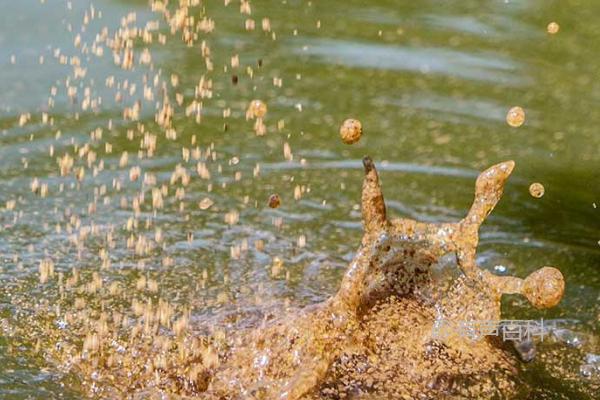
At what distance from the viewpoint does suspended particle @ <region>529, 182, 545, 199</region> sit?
4.16 m

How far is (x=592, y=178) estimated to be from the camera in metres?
4.41

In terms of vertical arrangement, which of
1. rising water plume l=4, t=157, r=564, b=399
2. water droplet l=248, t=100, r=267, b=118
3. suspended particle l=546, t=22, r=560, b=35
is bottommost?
rising water plume l=4, t=157, r=564, b=399

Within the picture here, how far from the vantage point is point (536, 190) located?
416 centimetres

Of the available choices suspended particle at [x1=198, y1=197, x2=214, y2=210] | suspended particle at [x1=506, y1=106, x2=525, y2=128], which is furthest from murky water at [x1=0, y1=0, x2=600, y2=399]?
suspended particle at [x1=506, y1=106, x2=525, y2=128]

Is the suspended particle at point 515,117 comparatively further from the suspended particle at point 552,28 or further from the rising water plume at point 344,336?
the suspended particle at point 552,28

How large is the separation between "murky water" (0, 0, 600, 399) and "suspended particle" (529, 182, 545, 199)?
0.11ft

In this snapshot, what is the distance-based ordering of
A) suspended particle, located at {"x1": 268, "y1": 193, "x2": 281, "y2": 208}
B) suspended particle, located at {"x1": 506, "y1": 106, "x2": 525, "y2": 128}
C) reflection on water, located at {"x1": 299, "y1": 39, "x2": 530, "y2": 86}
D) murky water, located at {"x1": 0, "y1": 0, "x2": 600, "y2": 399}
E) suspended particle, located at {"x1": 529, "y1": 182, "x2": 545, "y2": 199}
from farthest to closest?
reflection on water, located at {"x1": 299, "y1": 39, "x2": 530, "y2": 86} → suspended particle, located at {"x1": 506, "y1": 106, "x2": 525, "y2": 128} → suspended particle, located at {"x1": 529, "y1": 182, "x2": 545, "y2": 199} → suspended particle, located at {"x1": 268, "y1": 193, "x2": 281, "y2": 208} → murky water, located at {"x1": 0, "y1": 0, "x2": 600, "y2": 399}

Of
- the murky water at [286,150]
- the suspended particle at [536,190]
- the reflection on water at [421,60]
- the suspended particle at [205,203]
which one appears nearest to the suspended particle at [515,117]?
the murky water at [286,150]

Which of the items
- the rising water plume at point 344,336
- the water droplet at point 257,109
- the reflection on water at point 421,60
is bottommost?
the rising water plume at point 344,336

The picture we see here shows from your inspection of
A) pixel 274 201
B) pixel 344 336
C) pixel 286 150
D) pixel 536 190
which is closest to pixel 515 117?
pixel 536 190

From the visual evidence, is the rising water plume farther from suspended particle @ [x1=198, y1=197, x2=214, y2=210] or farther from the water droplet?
the water droplet

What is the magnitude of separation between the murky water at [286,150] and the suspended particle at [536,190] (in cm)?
3

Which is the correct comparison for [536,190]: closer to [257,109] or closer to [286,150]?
[286,150]

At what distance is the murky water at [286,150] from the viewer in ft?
11.8
